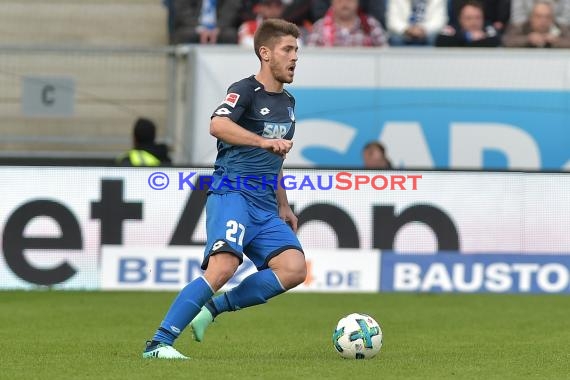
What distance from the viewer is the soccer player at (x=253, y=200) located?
27.0ft

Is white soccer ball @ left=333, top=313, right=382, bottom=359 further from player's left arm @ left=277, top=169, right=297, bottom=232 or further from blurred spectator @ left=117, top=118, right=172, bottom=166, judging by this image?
blurred spectator @ left=117, top=118, right=172, bottom=166

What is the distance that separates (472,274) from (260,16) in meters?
4.78

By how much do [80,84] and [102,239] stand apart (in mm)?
3235

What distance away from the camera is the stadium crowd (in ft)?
54.8

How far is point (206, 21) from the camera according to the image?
669 inches

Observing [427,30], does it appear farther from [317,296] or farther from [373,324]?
[373,324]

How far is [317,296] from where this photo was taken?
13953 millimetres

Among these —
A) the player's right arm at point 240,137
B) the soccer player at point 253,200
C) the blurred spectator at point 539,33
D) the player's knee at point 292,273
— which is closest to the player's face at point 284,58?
the soccer player at point 253,200

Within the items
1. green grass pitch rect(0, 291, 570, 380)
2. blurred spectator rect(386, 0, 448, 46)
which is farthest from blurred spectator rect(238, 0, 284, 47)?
green grass pitch rect(0, 291, 570, 380)

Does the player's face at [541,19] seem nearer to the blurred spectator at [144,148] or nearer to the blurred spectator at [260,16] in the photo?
the blurred spectator at [260,16]

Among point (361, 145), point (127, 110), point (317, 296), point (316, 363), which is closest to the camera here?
point (316, 363)

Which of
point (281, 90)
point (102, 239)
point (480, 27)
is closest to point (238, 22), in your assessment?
point (480, 27)

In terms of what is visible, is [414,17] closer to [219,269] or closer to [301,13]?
[301,13]

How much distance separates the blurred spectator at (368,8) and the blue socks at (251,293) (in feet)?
30.7
